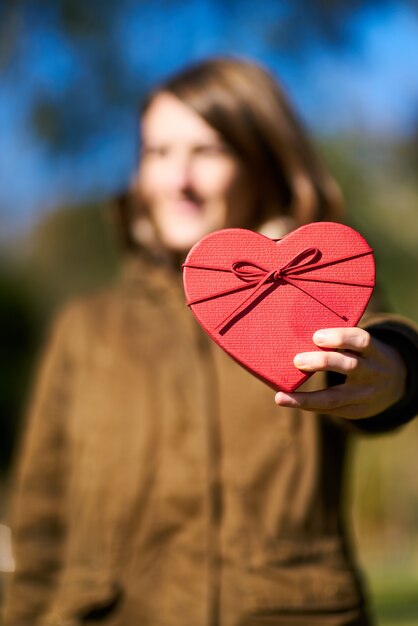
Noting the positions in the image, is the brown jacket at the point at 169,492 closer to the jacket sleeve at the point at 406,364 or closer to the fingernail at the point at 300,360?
the jacket sleeve at the point at 406,364

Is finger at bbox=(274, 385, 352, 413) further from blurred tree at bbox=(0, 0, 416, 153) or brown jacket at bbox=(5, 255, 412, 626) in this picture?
blurred tree at bbox=(0, 0, 416, 153)

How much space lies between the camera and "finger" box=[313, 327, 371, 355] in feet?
2.87

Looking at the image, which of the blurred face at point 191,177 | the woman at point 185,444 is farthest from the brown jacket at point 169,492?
the blurred face at point 191,177

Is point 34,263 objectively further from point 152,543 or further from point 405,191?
point 152,543

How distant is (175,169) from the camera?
62.3 inches

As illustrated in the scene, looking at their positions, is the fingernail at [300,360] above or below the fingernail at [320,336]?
below

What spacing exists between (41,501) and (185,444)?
1.18 ft

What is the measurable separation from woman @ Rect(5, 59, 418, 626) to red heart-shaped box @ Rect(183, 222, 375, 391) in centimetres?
42

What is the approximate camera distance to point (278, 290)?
96 centimetres

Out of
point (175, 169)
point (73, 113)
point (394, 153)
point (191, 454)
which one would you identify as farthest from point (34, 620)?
point (394, 153)

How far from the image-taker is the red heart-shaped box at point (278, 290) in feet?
3.10

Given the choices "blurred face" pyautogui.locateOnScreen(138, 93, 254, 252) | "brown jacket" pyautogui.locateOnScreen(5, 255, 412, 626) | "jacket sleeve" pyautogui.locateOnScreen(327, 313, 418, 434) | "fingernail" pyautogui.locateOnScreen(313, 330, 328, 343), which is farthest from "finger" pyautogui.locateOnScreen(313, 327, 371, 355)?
"blurred face" pyautogui.locateOnScreen(138, 93, 254, 252)

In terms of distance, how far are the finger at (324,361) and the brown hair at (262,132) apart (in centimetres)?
79

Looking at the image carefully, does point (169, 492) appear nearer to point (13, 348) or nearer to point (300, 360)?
point (300, 360)
